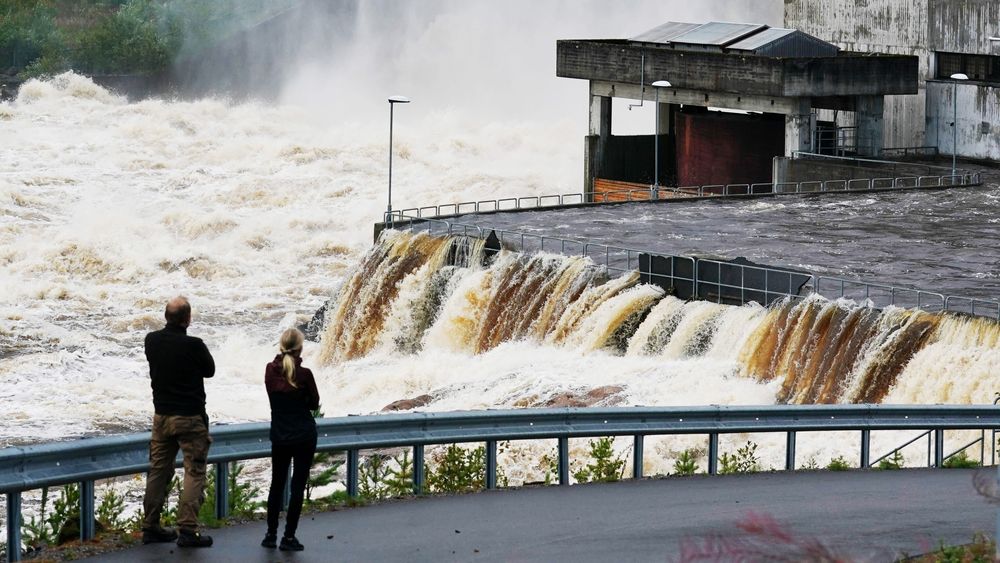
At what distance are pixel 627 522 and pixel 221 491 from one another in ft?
9.09

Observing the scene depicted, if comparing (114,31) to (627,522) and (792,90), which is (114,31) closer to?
(792,90)

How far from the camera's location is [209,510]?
12844 mm

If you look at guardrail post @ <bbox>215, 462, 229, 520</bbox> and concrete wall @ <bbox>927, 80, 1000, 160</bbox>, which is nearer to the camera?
guardrail post @ <bbox>215, 462, 229, 520</bbox>

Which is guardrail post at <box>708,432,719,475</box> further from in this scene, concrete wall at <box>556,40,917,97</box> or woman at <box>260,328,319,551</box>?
concrete wall at <box>556,40,917,97</box>

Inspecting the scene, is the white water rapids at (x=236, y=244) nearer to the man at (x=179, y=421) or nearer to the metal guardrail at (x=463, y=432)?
the metal guardrail at (x=463, y=432)

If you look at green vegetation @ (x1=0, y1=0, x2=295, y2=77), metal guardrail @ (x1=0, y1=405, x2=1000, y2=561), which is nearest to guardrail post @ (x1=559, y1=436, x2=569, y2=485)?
metal guardrail @ (x1=0, y1=405, x2=1000, y2=561)

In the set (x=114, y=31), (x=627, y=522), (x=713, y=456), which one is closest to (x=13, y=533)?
(x=627, y=522)

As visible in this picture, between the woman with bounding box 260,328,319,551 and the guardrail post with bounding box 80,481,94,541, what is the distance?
3.53ft

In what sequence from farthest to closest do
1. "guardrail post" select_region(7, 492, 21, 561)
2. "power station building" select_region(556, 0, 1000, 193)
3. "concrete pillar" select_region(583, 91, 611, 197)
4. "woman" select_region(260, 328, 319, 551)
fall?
"concrete pillar" select_region(583, 91, 611, 197) < "power station building" select_region(556, 0, 1000, 193) < "woman" select_region(260, 328, 319, 551) < "guardrail post" select_region(7, 492, 21, 561)

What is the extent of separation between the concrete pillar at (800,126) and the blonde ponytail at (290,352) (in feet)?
129

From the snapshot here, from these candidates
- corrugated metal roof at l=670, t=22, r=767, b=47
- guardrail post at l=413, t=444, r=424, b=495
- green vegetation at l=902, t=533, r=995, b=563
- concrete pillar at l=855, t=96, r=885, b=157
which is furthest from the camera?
corrugated metal roof at l=670, t=22, r=767, b=47

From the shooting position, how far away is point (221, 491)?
41.0 feet

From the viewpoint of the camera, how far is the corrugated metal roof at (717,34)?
52.1 metres

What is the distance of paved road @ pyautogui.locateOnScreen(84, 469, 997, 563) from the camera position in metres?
11.6
